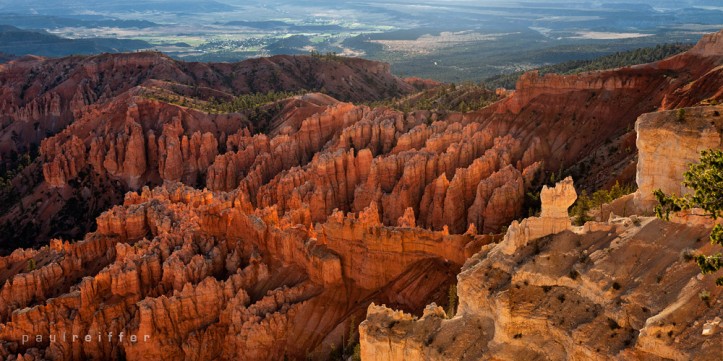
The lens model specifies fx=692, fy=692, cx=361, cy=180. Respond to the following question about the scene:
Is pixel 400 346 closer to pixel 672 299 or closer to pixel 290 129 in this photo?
pixel 672 299

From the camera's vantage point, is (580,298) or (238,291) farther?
(238,291)

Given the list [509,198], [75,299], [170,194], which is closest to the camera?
[75,299]

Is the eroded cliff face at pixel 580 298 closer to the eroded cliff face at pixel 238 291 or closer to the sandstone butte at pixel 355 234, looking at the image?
the sandstone butte at pixel 355 234

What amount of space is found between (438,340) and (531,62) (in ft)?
544

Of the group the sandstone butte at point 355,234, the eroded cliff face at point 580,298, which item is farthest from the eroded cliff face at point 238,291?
the eroded cliff face at point 580,298

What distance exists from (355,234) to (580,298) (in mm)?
20133

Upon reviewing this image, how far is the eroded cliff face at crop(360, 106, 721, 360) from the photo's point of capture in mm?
14641

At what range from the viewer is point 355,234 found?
36000mm

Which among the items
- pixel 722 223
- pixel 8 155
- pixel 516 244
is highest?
pixel 722 223

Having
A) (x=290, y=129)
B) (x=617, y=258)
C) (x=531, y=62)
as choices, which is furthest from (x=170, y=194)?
(x=531, y=62)

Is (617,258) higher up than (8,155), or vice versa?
Answer: (617,258)

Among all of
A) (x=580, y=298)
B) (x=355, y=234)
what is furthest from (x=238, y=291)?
(x=580, y=298)

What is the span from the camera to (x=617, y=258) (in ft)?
54.7

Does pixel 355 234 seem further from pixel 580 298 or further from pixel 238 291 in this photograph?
pixel 580 298
